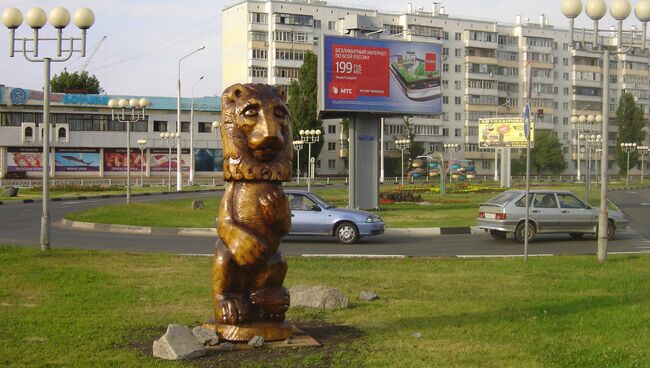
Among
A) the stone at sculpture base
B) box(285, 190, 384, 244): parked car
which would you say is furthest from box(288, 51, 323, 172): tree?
the stone at sculpture base

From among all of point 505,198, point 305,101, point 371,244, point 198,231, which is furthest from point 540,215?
point 305,101

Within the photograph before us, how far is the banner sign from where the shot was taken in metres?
72.1

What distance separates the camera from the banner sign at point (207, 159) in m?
72.1

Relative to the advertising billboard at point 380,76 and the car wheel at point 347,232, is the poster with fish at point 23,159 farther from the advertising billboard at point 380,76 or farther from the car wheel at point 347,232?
the car wheel at point 347,232

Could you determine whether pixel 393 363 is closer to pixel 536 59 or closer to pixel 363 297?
pixel 363 297

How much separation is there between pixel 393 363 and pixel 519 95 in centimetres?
9342

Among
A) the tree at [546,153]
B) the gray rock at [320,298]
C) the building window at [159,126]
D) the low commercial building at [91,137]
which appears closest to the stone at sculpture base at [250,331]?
the gray rock at [320,298]

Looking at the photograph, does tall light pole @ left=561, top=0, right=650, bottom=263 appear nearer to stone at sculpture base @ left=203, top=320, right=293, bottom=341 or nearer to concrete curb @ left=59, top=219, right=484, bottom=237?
stone at sculpture base @ left=203, top=320, right=293, bottom=341

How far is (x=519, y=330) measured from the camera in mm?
8117

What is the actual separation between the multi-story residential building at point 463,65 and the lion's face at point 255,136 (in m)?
68.9

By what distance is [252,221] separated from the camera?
734 cm

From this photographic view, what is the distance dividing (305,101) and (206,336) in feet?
202

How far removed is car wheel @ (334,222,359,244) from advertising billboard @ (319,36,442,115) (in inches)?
407

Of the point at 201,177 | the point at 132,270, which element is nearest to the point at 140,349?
the point at 132,270
